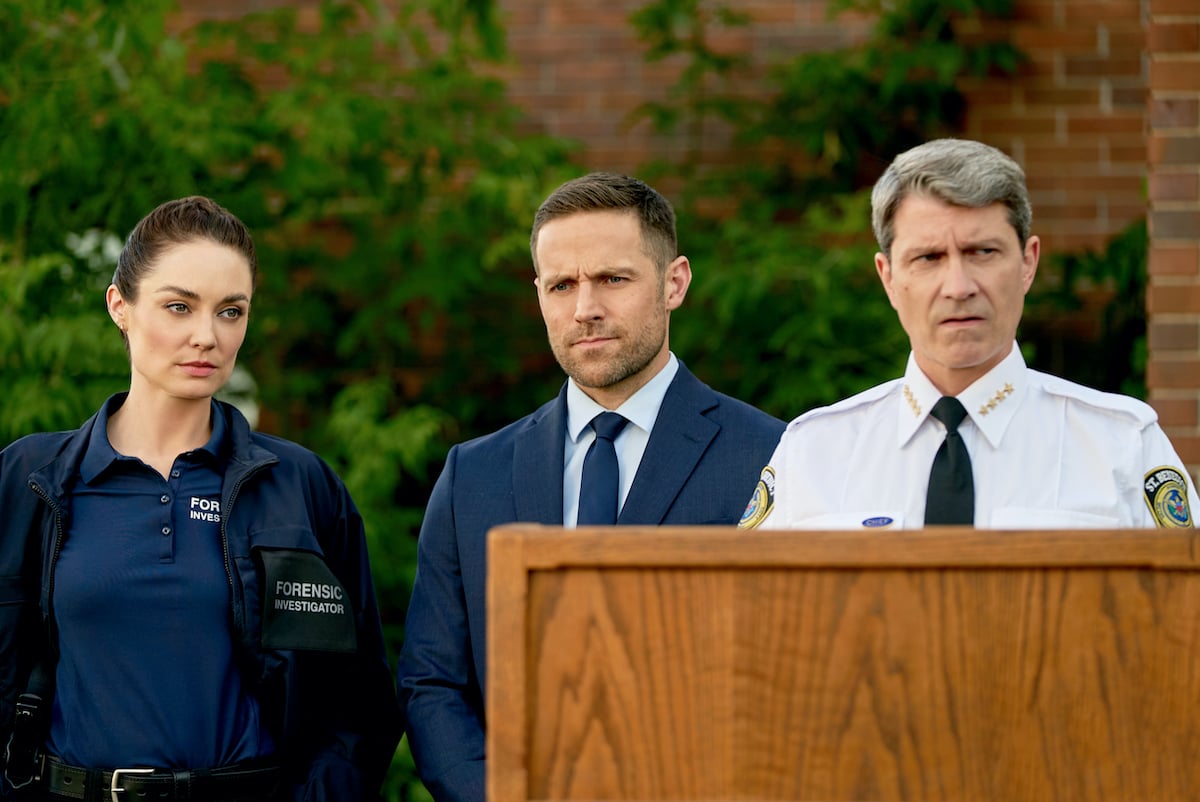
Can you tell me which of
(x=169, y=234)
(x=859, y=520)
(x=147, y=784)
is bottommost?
(x=147, y=784)

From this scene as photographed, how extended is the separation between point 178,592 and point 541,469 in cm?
72

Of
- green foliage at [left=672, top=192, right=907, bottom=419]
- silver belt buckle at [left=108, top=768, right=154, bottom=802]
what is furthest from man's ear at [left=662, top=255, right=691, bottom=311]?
green foliage at [left=672, top=192, right=907, bottom=419]

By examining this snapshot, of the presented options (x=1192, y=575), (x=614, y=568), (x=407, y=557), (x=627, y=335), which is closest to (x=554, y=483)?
(x=627, y=335)

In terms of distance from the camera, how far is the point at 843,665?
1.66 meters

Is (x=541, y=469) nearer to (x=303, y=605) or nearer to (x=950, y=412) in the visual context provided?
(x=303, y=605)

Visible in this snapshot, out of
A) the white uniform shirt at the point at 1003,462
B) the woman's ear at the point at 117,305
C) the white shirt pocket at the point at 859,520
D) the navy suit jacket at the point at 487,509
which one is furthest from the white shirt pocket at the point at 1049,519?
the woman's ear at the point at 117,305

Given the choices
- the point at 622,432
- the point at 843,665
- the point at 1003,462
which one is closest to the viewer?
the point at 843,665

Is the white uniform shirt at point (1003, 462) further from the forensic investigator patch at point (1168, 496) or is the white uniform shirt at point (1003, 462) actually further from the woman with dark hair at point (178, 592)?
the woman with dark hair at point (178, 592)

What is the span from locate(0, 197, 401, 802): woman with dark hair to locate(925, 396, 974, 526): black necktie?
1206 millimetres

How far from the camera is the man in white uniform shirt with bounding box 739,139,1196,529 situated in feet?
7.21

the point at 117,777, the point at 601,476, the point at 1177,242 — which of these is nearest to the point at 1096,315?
the point at 1177,242

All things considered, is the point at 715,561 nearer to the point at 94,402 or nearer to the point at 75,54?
the point at 94,402

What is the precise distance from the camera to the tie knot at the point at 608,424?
288 cm

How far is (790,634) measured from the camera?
5.45ft
